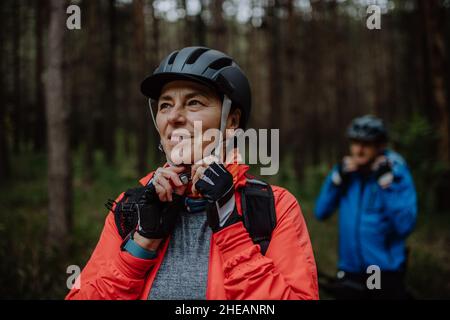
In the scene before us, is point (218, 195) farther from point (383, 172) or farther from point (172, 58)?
point (383, 172)

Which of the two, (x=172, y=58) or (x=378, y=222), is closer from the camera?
(x=172, y=58)

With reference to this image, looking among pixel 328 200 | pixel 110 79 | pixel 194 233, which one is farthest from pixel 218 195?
pixel 110 79

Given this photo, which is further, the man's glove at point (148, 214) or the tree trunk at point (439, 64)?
the tree trunk at point (439, 64)

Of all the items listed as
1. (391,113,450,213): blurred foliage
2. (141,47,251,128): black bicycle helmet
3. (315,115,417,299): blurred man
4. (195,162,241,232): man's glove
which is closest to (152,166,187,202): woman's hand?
(195,162,241,232): man's glove

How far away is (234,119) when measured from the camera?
90.0 inches

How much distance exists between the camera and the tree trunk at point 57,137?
5688mm

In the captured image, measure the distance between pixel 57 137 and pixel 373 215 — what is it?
4749 mm

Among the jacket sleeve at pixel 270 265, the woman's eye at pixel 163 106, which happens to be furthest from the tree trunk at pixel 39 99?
the jacket sleeve at pixel 270 265

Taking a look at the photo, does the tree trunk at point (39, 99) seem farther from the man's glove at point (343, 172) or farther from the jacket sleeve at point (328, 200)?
the man's glove at point (343, 172)

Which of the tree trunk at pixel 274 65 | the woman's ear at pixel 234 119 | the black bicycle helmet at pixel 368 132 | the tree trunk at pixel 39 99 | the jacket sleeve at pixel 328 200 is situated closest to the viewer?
the woman's ear at pixel 234 119

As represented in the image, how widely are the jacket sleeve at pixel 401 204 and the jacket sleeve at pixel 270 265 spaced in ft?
9.30

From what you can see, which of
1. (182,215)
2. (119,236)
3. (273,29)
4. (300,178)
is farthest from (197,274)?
(273,29)

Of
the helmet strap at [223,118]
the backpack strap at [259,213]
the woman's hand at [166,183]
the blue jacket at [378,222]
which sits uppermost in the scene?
the helmet strap at [223,118]

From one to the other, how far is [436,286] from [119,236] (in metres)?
5.75
